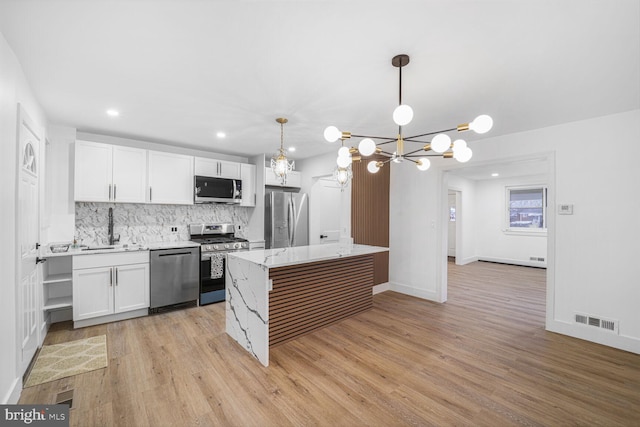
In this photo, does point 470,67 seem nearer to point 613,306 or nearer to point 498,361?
point 498,361

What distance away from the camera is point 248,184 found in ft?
17.0

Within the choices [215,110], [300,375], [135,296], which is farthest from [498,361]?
[135,296]

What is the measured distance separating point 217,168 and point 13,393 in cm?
352

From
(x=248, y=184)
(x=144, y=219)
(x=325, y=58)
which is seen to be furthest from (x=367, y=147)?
(x=144, y=219)

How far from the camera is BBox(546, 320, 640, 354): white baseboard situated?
295 centimetres

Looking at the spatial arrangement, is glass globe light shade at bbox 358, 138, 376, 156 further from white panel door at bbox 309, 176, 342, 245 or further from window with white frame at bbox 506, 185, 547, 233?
window with white frame at bbox 506, 185, 547, 233

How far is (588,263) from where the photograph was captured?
10.6 ft

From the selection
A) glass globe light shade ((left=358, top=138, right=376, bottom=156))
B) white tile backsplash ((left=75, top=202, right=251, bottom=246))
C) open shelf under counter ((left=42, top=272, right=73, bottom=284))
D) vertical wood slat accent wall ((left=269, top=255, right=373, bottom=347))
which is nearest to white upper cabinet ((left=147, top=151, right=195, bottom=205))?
white tile backsplash ((left=75, top=202, right=251, bottom=246))

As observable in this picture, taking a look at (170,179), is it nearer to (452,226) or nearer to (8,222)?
(8,222)

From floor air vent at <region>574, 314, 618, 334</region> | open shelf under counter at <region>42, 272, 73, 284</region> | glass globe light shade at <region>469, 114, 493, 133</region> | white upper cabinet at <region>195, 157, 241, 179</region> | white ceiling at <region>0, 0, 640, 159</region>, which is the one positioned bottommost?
floor air vent at <region>574, 314, 618, 334</region>

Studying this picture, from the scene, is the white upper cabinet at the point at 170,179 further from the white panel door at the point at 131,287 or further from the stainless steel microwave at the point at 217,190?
the white panel door at the point at 131,287

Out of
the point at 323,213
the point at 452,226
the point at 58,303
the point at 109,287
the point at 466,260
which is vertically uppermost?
the point at 323,213

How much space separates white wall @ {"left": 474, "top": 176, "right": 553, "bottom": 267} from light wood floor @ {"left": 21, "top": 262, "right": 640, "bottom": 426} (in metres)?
4.55

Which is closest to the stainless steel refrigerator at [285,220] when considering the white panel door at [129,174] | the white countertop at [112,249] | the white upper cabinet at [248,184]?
the white upper cabinet at [248,184]
